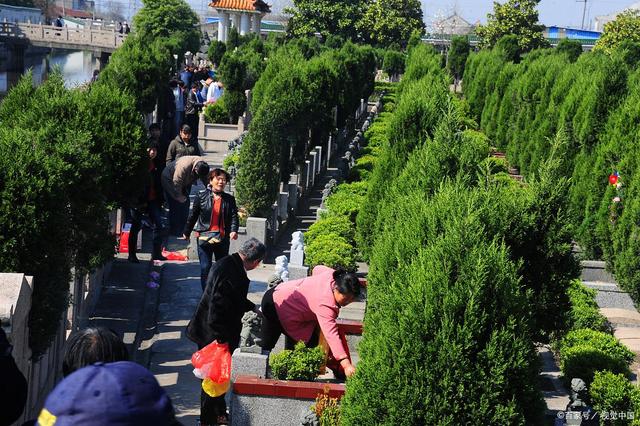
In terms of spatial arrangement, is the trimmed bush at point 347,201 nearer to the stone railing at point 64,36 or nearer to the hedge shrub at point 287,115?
the hedge shrub at point 287,115

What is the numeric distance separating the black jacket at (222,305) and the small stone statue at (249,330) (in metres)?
0.06

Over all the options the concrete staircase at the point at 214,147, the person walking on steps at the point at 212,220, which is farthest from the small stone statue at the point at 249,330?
the concrete staircase at the point at 214,147

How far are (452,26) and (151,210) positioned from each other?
87.5 m

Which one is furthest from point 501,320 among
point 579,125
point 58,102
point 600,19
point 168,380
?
point 600,19

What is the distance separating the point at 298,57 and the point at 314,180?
5.30 meters

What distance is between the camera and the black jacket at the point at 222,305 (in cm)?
702

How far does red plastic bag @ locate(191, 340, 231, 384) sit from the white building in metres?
52.0

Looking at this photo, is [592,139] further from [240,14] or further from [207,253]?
[240,14]

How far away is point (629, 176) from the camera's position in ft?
46.0

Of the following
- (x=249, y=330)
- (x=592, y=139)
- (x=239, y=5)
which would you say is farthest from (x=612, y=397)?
(x=239, y=5)

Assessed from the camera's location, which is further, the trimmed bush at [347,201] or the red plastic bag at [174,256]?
the trimmed bush at [347,201]

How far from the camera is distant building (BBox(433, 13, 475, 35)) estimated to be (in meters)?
95.9

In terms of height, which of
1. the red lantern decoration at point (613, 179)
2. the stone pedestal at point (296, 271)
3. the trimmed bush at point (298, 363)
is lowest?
the stone pedestal at point (296, 271)

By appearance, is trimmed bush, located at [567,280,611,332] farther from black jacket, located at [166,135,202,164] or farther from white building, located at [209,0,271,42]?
white building, located at [209,0,271,42]
